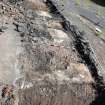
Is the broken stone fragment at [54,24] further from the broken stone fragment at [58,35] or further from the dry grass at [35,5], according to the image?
the dry grass at [35,5]

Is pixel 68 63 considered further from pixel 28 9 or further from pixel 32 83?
pixel 28 9

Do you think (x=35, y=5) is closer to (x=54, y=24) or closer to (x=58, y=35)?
(x=54, y=24)

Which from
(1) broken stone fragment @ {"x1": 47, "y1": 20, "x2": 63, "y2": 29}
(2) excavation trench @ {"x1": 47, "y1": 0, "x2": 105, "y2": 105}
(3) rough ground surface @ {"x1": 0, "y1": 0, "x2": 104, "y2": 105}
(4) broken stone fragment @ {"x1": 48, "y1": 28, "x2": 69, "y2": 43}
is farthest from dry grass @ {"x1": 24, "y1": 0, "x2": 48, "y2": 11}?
(4) broken stone fragment @ {"x1": 48, "y1": 28, "x2": 69, "y2": 43}

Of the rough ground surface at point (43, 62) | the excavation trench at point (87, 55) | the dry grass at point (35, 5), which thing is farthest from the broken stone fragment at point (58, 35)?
the dry grass at point (35, 5)

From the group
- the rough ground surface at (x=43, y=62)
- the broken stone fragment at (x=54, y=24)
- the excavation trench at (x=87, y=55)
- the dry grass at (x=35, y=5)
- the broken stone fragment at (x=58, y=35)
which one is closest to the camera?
the rough ground surface at (x=43, y=62)

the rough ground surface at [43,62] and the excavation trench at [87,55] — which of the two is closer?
the rough ground surface at [43,62]

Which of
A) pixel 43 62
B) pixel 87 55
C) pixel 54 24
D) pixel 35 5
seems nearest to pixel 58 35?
pixel 54 24

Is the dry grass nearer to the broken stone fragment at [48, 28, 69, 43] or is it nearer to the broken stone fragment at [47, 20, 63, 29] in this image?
the broken stone fragment at [47, 20, 63, 29]

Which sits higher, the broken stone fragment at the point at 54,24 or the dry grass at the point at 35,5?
the dry grass at the point at 35,5
